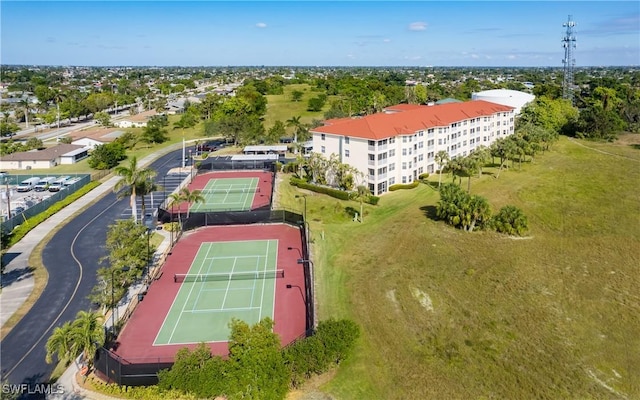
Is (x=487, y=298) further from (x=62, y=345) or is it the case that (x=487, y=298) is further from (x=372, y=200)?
(x=62, y=345)

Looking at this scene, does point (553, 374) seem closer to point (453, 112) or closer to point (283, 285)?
point (283, 285)

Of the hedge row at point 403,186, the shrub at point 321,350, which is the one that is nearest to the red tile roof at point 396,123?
the hedge row at point 403,186

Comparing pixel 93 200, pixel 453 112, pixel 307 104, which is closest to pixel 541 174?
pixel 453 112

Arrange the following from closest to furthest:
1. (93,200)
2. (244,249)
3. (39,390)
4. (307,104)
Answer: (39,390), (244,249), (93,200), (307,104)

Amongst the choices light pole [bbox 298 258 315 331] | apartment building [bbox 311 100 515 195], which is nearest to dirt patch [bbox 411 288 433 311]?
light pole [bbox 298 258 315 331]

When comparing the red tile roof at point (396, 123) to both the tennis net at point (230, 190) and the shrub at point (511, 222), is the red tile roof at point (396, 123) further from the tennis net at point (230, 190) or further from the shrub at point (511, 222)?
the shrub at point (511, 222)

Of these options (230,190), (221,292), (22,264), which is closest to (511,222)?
(221,292)

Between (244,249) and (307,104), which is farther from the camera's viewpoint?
(307,104)
